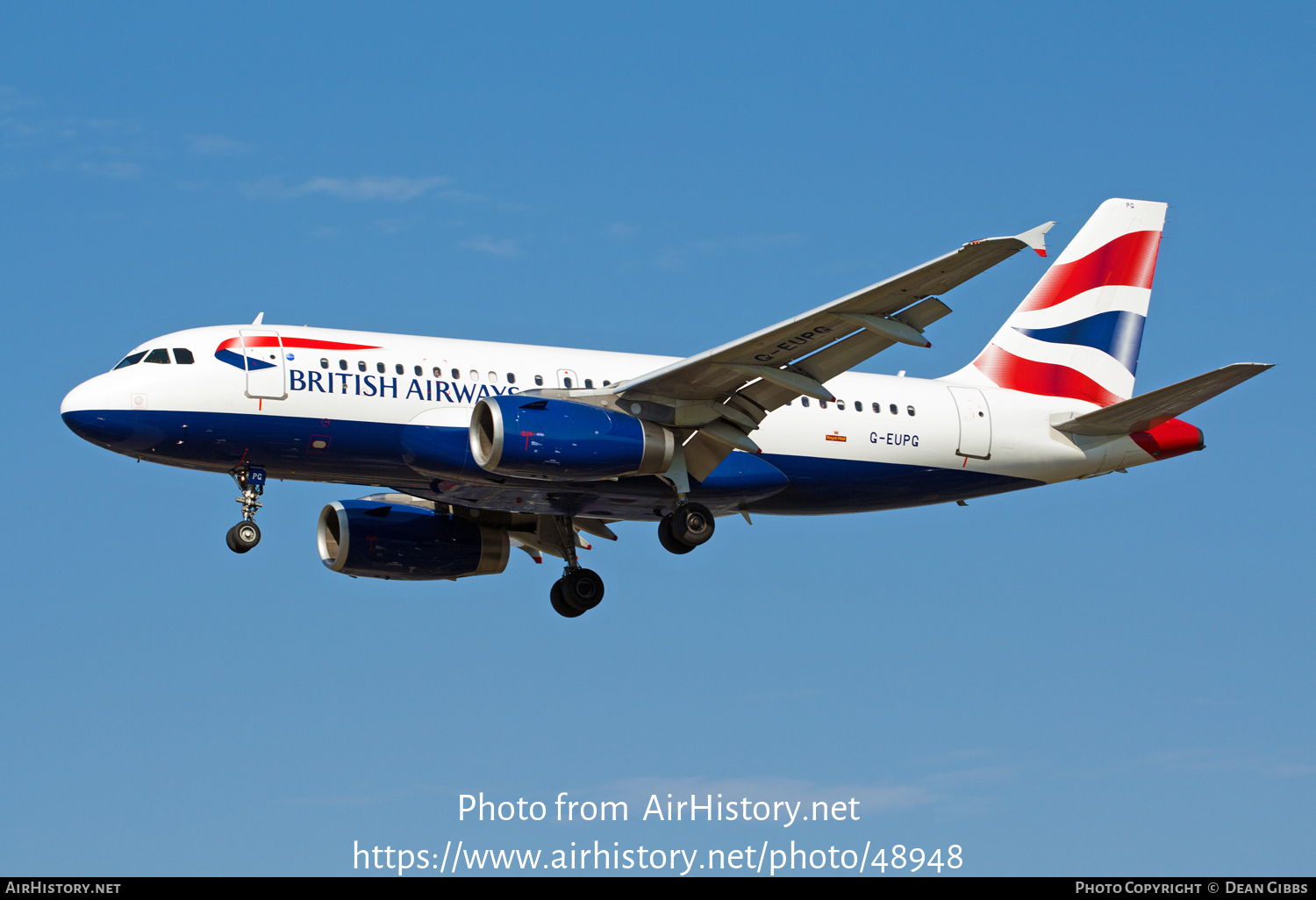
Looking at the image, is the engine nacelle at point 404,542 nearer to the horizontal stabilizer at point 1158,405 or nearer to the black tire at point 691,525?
the black tire at point 691,525

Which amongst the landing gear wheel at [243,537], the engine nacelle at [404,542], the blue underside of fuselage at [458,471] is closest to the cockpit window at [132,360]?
A: the blue underside of fuselage at [458,471]

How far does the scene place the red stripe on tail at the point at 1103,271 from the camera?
3591 centimetres

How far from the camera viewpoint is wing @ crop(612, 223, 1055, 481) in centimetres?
2519

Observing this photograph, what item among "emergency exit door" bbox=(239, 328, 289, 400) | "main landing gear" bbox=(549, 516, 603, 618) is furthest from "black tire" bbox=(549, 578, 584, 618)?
"emergency exit door" bbox=(239, 328, 289, 400)

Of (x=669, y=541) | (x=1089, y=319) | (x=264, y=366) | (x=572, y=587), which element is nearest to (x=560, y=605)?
(x=572, y=587)

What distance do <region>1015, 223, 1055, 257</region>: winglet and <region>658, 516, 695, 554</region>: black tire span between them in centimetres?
953

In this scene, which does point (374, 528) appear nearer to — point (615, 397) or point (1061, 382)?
point (615, 397)

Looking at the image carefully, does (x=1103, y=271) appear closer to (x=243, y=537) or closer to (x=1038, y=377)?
(x=1038, y=377)

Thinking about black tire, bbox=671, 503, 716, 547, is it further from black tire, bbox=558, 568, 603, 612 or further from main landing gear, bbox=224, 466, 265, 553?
main landing gear, bbox=224, 466, 265, 553

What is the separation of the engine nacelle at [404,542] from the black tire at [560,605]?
1.36 meters

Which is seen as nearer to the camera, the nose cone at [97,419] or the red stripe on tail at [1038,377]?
the nose cone at [97,419]

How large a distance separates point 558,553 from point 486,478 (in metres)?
6.41

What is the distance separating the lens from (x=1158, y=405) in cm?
3147

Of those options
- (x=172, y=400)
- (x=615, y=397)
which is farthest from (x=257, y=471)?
(x=615, y=397)
